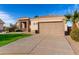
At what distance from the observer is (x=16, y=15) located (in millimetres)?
12273

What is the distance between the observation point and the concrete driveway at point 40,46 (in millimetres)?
11477

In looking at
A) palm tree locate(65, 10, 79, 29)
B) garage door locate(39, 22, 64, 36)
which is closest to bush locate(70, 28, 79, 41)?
palm tree locate(65, 10, 79, 29)

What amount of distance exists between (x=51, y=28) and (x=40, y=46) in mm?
1499

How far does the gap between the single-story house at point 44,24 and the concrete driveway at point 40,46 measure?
1.39 feet

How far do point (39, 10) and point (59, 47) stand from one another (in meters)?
2.21

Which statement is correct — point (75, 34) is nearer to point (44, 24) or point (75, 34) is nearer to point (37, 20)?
point (44, 24)

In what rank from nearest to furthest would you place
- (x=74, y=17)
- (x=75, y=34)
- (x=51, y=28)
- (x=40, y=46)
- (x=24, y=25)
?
1. (x=40, y=46)
2. (x=75, y=34)
3. (x=74, y=17)
4. (x=24, y=25)
5. (x=51, y=28)

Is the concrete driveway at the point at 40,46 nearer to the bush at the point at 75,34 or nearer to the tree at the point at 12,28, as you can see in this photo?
the bush at the point at 75,34

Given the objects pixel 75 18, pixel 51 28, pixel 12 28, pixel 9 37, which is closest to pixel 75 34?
pixel 75 18

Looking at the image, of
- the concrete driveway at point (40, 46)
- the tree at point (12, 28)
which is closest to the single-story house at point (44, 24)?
the tree at point (12, 28)

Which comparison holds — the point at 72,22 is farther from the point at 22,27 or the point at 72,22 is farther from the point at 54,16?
the point at 22,27

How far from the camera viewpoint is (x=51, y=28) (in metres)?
13.1

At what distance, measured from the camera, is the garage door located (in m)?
12.9
